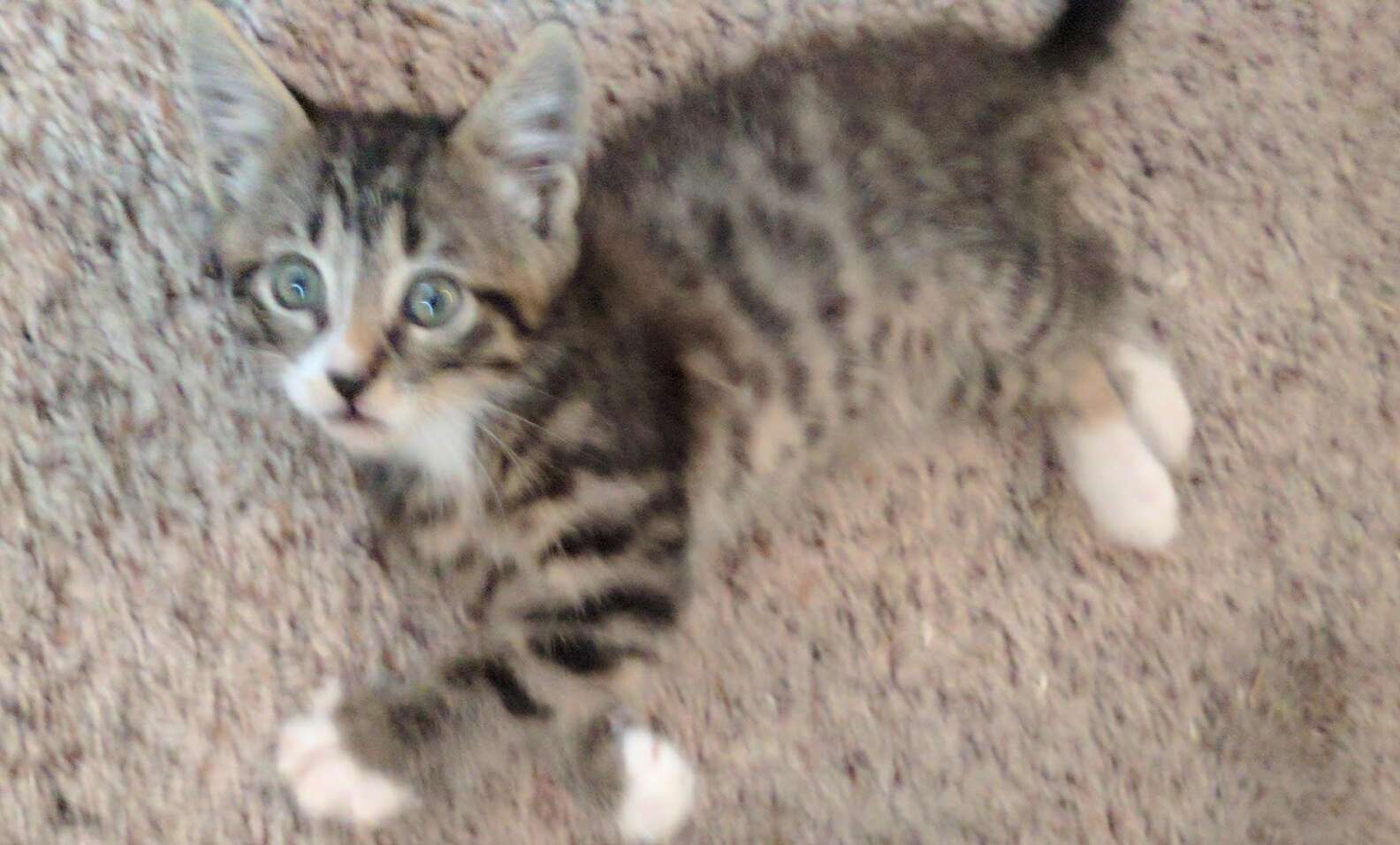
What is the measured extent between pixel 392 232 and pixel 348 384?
0.46ft

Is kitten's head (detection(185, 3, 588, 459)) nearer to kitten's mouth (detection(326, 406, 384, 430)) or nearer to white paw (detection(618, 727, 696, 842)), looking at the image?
kitten's mouth (detection(326, 406, 384, 430))

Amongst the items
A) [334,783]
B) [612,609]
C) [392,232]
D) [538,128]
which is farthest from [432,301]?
[334,783]

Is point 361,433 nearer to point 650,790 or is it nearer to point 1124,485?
point 650,790

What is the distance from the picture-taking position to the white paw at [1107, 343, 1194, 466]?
1.35 meters

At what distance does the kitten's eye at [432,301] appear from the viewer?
94 centimetres

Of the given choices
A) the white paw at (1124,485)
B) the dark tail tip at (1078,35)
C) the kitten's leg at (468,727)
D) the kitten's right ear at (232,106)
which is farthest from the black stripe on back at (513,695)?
the dark tail tip at (1078,35)

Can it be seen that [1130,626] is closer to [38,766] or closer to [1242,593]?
[1242,593]

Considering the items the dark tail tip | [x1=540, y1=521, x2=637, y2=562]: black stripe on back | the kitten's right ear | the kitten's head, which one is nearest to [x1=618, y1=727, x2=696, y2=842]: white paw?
[x1=540, y1=521, x2=637, y2=562]: black stripe on back

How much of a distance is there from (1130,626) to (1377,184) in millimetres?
691

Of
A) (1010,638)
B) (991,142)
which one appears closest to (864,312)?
(991,142)

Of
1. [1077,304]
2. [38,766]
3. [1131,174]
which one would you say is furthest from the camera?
[1131,174]

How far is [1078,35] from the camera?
130 centimetres

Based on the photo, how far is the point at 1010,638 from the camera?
52.0 inches

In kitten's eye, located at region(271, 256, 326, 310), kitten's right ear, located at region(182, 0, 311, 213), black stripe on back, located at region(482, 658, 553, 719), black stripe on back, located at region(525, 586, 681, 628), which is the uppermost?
kitten's right ear, located at region(182, 0, 311, 213)
